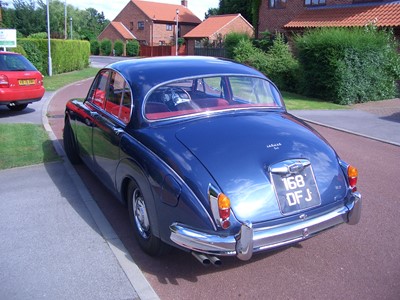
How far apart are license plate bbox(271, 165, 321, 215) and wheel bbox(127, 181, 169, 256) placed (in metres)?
1.11

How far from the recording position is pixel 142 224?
391 centimetres

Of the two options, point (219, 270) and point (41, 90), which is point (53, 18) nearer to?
point (41, 90)

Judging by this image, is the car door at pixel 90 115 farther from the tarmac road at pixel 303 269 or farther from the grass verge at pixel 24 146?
the grass verge at pixel 24 146

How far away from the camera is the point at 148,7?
67.9m

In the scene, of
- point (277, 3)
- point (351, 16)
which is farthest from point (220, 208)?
point (277, 3)

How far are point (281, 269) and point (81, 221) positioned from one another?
226 cm

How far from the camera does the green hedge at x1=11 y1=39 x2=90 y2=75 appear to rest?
69.9 feet

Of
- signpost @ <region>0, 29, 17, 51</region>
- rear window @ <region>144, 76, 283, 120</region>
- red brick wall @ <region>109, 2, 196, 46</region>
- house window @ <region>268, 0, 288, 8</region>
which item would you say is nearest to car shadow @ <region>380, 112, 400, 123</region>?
rear window @ <region>144, 76, 283, 120</region>

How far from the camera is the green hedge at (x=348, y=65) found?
14430 mm

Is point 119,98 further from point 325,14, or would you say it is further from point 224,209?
point 325,14

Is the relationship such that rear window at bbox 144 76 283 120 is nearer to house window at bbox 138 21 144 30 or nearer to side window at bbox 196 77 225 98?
side window at bbox 196 77 225 98

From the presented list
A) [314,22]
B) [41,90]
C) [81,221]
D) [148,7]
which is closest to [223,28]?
[148,7]

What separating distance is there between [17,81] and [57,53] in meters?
14.6

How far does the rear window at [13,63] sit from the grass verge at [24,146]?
2.24m
